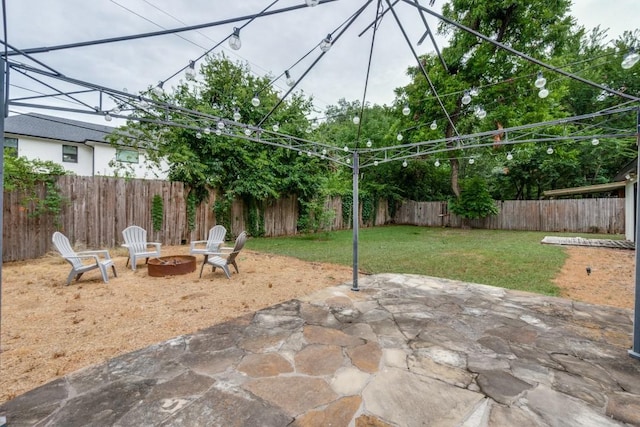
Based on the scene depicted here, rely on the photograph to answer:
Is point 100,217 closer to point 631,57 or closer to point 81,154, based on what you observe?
point 631,57

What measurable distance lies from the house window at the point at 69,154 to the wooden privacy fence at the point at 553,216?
Result: 20665mm

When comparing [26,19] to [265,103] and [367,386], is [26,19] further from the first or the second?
[265,103]

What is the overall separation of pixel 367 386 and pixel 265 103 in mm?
9710

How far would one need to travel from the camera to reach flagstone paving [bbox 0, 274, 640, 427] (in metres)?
1.65

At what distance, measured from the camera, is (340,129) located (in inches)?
701

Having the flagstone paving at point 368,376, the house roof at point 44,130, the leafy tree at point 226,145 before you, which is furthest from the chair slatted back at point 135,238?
the house roof at point 44,130

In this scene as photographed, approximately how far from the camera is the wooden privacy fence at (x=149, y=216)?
597 cm

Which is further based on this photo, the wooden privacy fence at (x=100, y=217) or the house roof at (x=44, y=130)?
the house roof at (x=44, y=130)

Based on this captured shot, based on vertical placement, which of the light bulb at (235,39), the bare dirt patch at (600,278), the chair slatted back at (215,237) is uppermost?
the light bulb at (235,39)

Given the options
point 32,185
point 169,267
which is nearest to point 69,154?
point 32,185

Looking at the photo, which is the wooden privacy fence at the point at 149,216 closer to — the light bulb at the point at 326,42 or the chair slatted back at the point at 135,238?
the chair slatted back at the point at 135,238

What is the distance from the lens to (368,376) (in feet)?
6.69

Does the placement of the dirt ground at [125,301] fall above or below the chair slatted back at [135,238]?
below

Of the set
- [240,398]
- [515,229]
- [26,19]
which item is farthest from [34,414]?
[515,229]
